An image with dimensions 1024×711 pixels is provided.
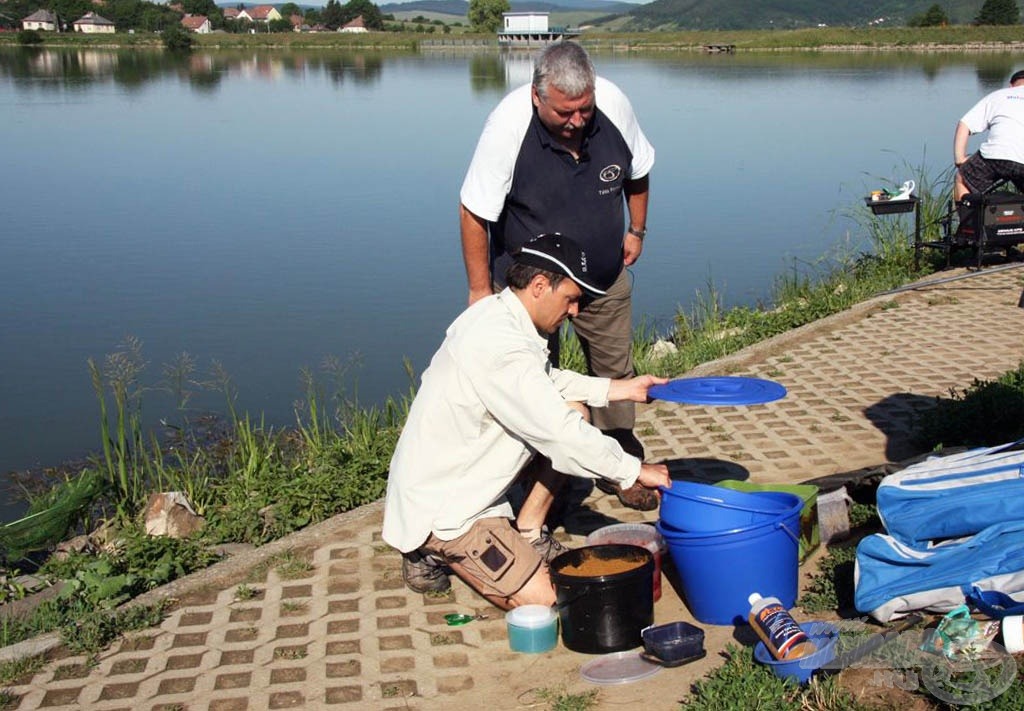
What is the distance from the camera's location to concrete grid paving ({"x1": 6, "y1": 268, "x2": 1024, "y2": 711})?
13.0 feet

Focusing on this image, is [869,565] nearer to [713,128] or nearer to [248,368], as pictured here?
[248,368]

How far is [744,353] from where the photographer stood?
7.82 m

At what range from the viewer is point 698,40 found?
76688 mm

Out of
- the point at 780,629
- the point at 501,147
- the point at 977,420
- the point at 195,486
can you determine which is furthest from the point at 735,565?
the point at 195,486

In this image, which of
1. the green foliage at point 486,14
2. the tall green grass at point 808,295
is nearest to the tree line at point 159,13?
the green foliage at point 486,14

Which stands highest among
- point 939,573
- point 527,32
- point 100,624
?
point 527,32

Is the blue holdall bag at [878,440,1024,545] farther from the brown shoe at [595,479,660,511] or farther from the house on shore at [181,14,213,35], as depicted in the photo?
the house on shore at [181,14,213,35]

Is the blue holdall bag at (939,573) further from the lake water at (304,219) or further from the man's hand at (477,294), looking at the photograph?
the lake water at (304,219)

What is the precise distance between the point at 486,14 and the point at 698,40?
43.6m

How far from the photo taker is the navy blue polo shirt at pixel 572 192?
489 centimetres

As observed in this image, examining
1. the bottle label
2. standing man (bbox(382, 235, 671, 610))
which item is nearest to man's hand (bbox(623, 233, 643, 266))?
standing man (bbox(382, 235, 671, 610))

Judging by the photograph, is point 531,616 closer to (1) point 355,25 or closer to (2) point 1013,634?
(2) point 1013,634

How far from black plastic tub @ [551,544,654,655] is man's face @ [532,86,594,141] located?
1709 mm

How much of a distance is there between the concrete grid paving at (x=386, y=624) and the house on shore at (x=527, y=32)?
83372 mm
